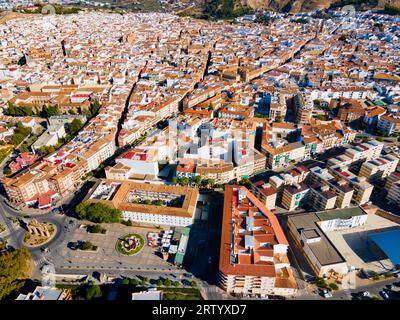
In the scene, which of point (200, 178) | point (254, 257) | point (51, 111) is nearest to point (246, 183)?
point (200, 178)

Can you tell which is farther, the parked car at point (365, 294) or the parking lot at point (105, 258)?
the parking lot at point (105, 258)

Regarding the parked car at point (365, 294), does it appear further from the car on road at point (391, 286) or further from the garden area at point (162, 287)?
the garden area at point (162, 287)

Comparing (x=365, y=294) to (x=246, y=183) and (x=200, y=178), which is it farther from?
(x=200, y=178)

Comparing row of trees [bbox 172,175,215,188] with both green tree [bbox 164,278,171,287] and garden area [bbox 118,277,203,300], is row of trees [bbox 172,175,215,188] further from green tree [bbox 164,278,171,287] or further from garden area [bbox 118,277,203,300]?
green tree [bbox 164,278,171,287]

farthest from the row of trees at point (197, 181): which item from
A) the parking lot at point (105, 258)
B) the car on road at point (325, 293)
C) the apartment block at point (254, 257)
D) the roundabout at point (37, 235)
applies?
the car on road at point (325, 293)
